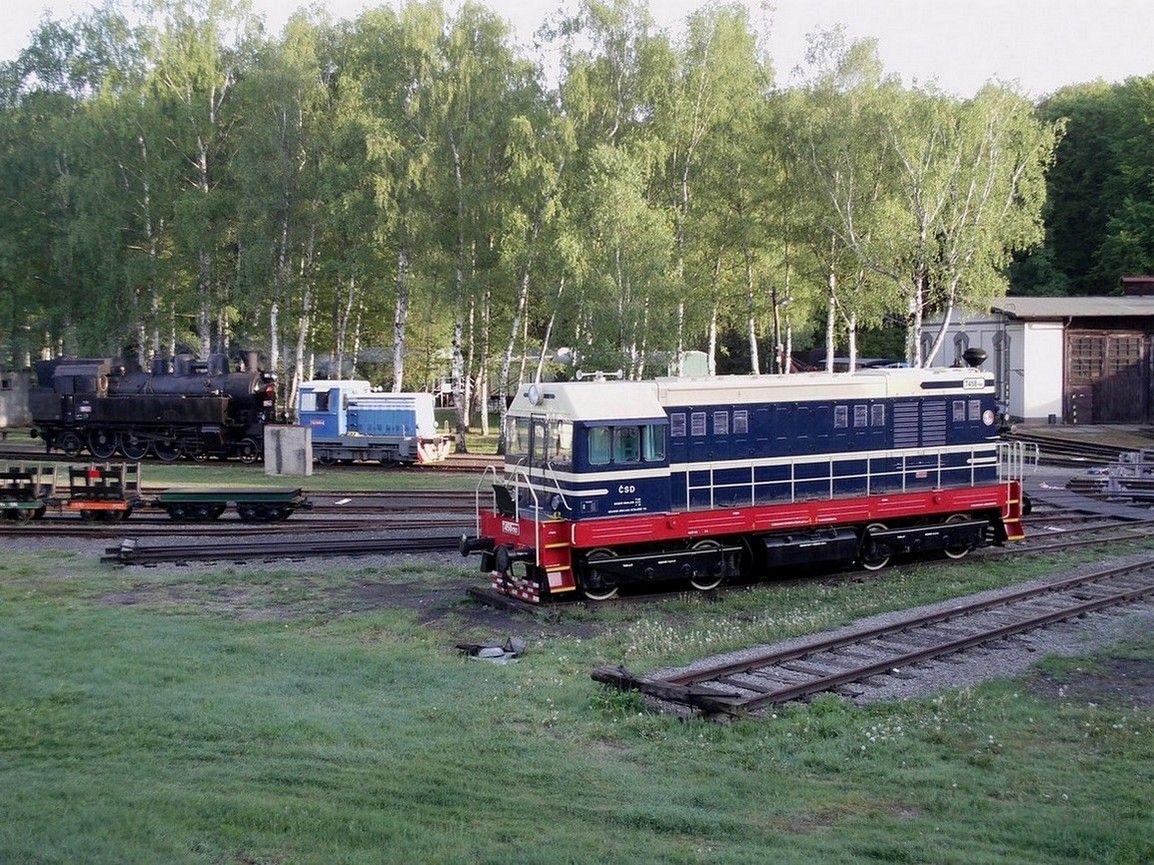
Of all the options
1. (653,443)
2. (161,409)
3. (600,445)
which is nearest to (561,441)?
(600,445)

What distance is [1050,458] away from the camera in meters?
38.5

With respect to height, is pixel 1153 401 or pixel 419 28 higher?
pixel 419 28

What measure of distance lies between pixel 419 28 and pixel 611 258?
12.0 m

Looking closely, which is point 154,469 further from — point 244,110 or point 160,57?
point 160,57

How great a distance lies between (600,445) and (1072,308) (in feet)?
128

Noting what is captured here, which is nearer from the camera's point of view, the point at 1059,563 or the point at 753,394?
the point at 753,394

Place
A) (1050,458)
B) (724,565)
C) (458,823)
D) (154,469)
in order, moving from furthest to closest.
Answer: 1. (1050,458)
2. (154,469)
3. (724,565)
4. (458,823)

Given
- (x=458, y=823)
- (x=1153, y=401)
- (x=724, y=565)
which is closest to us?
(x=458, y=823)

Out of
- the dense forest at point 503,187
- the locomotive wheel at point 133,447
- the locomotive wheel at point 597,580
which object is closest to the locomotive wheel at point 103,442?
the locomotive wheel at point 133,447

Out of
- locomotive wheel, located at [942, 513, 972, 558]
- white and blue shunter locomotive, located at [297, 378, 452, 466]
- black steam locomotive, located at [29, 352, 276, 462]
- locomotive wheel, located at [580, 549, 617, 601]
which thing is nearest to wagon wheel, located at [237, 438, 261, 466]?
black steam locomotive, located at [29, 352, 276, 462]

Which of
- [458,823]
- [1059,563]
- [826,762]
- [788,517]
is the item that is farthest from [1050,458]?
[458,823]

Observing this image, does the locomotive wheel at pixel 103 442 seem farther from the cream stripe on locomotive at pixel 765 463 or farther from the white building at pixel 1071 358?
the white building at pixel 1071 358

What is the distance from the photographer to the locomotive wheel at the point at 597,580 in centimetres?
1708

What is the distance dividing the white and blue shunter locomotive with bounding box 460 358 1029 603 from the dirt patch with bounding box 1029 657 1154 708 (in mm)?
6067
